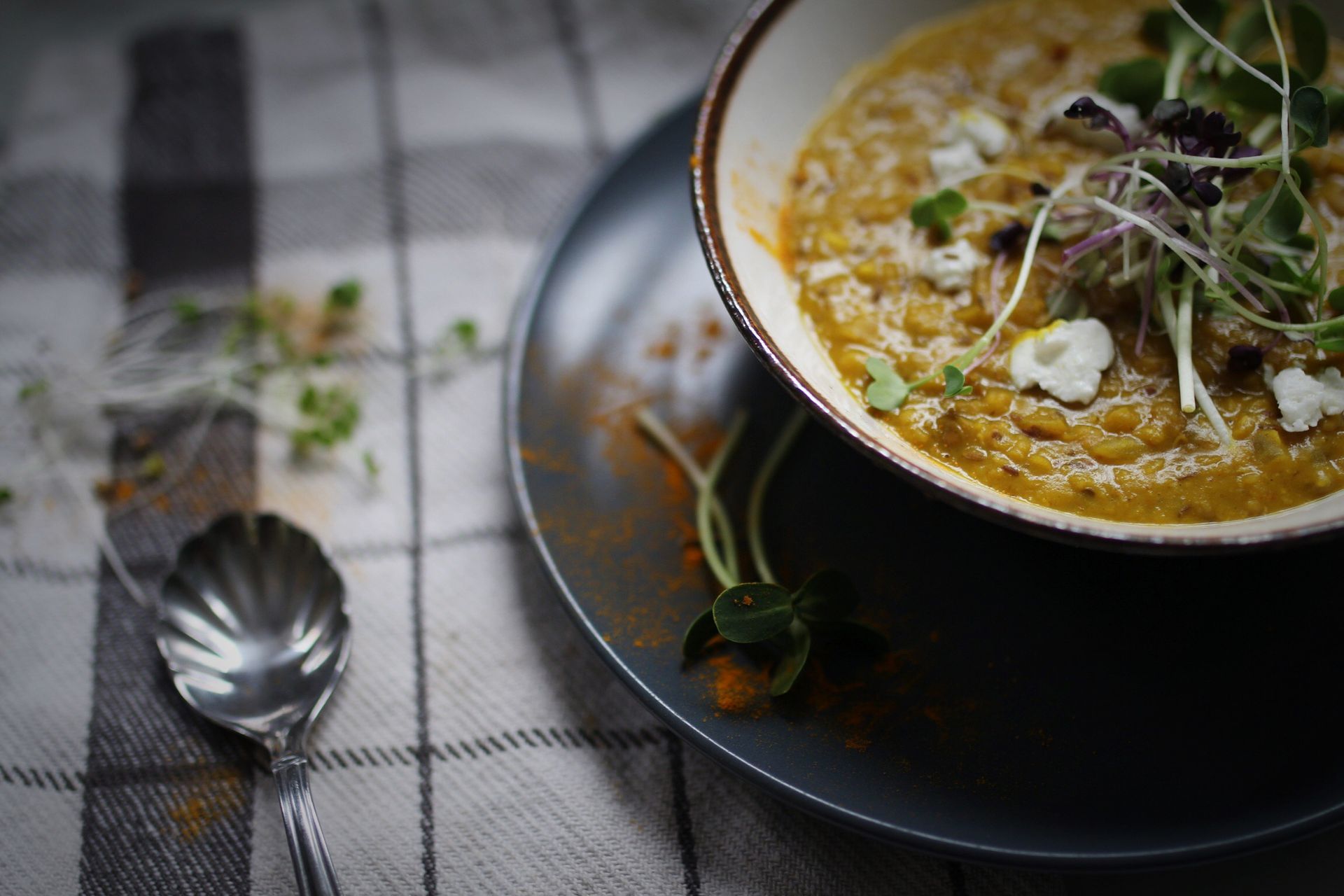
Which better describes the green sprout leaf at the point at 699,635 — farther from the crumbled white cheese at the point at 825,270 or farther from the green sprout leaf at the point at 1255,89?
the green sprout leaf at the point at 1255,89

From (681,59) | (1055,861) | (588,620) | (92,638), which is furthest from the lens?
(681,59)

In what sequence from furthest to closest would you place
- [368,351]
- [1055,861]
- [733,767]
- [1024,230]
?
[368,351], [1024,230], [733,767], [1055,861]

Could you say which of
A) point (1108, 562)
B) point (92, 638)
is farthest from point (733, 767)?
point (92, 638)

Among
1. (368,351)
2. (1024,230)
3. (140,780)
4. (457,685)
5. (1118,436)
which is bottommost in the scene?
(140,780)

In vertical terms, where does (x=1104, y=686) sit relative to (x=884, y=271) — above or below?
below

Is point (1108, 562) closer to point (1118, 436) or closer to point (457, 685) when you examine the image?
point (1118, 436)

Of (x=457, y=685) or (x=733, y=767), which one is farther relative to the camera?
(x=457, y=685)

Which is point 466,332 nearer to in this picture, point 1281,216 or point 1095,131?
point 1095,131

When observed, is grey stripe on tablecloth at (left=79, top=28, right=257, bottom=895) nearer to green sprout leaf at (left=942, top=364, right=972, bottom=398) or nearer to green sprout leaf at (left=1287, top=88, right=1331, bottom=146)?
green sprout leaf at (left=942, top=364, right=972, bottom=398)
